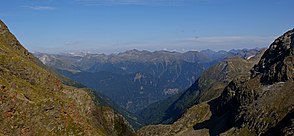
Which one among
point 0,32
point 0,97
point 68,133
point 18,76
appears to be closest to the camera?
point 0,97

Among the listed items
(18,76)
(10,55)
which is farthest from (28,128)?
(10,55)

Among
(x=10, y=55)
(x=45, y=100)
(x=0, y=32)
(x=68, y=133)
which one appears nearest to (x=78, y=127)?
(x=68, y=133)

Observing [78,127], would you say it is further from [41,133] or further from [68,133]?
[41,133]

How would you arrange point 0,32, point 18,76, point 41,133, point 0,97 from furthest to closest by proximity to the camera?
point 0,32 < point 18,76 < point 41,133 < point 0,97

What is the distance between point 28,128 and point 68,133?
12075 mm

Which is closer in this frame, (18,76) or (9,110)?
(9,110)

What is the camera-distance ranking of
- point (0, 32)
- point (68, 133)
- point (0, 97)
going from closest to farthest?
point (0, 97)
point (68, 133)
point (0, 32)

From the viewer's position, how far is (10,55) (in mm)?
121625

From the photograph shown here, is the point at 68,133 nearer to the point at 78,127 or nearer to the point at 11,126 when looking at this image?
the point at 78,127

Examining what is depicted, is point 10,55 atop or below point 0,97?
atop

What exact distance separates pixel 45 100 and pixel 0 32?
61376mm

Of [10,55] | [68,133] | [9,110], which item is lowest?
[68,133]

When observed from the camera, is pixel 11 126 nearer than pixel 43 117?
Yes

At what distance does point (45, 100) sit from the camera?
10719 centimetres
